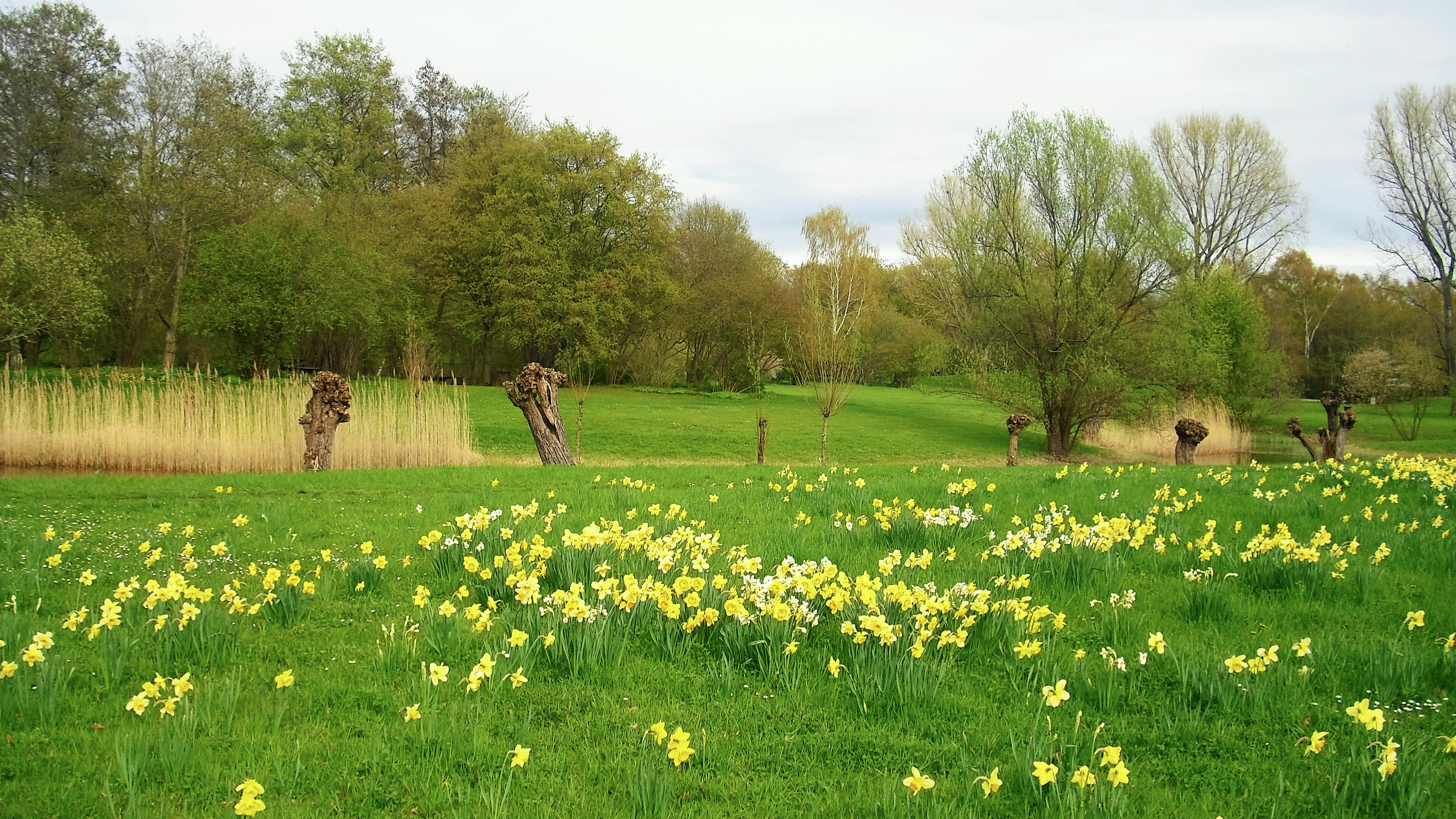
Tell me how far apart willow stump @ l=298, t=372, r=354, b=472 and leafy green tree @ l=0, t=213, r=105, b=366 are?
44.1 ft

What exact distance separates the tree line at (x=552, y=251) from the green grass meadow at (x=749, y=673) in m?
14.3

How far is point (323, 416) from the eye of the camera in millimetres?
13023

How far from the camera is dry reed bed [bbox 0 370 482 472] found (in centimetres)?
1402

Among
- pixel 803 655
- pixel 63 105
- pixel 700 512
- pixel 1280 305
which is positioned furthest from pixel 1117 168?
pixel 1280 305

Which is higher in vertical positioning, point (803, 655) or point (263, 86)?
point (263, 86)

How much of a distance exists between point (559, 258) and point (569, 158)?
521cm

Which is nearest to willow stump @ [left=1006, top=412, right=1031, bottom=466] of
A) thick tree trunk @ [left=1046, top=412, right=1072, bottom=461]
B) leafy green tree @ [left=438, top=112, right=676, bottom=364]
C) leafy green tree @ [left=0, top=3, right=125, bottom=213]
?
thick tree trunk @ [left=1046, top=412, right=1072, bottom=461]

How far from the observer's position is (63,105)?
30.0 metres

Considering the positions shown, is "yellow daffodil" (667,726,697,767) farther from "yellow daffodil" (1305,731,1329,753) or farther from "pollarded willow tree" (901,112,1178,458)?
"pollarded willow tree" (901,112,1178,458)

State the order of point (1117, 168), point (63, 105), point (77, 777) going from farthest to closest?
point (63, 105) < point (1117, 168) < point (77, 777)

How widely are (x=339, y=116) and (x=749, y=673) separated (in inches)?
1778

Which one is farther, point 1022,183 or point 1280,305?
point 1280,305

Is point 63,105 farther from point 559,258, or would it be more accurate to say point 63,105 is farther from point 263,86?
point 559,258

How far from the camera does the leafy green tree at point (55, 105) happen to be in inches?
1129
